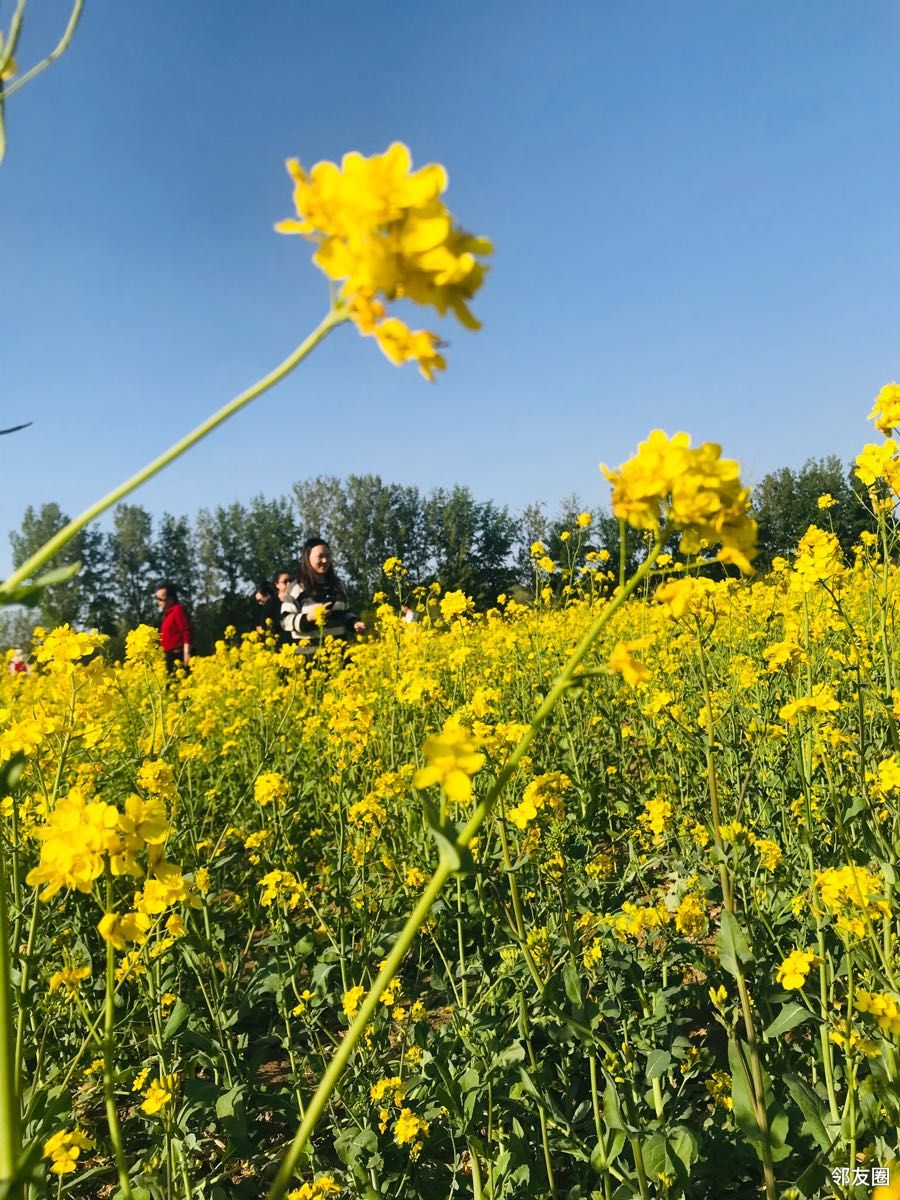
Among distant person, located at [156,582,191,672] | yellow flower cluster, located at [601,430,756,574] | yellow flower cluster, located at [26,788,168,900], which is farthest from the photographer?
distant person, located at [156,582,191,672]

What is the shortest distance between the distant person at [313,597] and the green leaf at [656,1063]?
4.98m

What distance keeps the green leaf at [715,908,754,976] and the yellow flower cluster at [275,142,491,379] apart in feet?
4.79

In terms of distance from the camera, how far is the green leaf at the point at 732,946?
62.2 inches

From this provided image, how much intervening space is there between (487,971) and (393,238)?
244 cm

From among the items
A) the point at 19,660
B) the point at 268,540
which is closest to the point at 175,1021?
the point at 19,660

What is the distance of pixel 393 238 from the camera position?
0.59 meters

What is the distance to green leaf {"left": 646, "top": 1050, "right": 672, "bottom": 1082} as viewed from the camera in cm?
173

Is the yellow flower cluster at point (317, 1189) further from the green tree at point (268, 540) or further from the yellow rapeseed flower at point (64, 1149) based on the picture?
the green tree at point (268, 540)

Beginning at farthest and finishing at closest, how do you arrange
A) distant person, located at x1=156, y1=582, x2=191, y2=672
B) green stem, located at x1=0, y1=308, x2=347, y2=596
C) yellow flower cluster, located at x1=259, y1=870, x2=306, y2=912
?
1. distant person, located at x1=156, y1=582, x2=191, y2=672
2. yellow flower cluster, located at x1=259, y1=870, x2=306, y2=912
3. green stem, located at x1=0, y1=308, x2=347, y2=596

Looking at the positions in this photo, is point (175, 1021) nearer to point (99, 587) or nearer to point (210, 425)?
point (210, 425)

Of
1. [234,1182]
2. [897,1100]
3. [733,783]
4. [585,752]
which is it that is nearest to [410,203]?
[897,1100]

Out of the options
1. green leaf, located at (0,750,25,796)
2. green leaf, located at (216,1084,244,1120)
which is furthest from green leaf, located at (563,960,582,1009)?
green leaf, located at (0,750,25,796)

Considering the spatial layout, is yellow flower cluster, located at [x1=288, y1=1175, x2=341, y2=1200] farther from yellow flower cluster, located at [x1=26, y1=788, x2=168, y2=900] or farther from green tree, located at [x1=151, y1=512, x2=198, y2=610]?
green tree, located at [x1=151, y1=512, x2=198, y2=610]

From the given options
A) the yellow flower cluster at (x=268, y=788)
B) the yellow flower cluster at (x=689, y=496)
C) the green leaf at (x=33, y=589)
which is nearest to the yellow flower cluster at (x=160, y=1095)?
the yellow flower cluster at (x=268, y=788)
